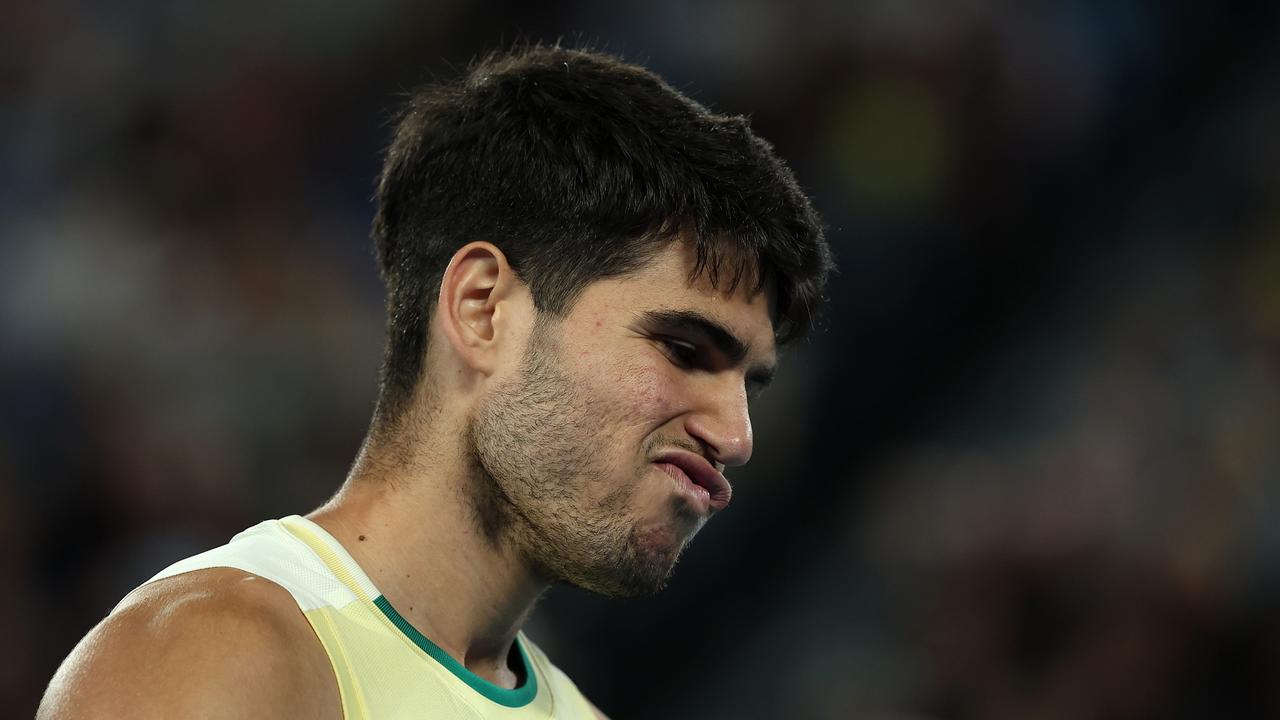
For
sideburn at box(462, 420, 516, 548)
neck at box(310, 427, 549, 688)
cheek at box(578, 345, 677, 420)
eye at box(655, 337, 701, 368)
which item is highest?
eye at box(655, 337, 701, 368)

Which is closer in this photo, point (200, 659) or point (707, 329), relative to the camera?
point (200, 659)

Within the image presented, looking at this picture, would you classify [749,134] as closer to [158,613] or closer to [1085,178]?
[158,613]

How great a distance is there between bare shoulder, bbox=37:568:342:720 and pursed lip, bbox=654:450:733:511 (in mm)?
676

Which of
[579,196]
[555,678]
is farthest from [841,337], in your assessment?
[579,196]

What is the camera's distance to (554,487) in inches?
86.0

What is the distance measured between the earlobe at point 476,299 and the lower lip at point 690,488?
1.19ft

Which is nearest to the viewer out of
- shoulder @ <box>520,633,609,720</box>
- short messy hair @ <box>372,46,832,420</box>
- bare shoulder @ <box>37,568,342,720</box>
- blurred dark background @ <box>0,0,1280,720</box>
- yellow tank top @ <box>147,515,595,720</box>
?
bare shoulder @ <box>37,568,342,720</box>

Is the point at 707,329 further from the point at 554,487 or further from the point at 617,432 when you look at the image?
the point at 554,487

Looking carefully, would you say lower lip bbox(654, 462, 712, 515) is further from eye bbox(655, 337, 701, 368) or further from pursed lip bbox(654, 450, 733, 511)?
eye bbox(655, 337, 701, 368)

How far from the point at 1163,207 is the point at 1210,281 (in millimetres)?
415

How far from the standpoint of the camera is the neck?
7.13ft

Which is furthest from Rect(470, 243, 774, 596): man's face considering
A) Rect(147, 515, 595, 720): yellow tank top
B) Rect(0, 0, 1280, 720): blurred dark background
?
Rect(0, 0, 1280, 720): blurred dark background

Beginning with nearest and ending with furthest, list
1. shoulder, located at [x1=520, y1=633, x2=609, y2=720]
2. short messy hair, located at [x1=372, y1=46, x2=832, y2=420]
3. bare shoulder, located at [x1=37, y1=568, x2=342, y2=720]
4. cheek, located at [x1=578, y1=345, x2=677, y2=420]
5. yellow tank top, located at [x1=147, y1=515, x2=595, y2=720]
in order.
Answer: bare shoulder, located at [x1=37, y1=568, x2=342, y2=720], yellow tank top, located at [x1=147, y1=515, x2=595, y2=720], cheek, located at [x1=578, y1=345, x2=677, y2=420], short messy hair, located at [x1=372, y1=46, x2=832, y2=420], shoulder, located at [x1=520, y1=633, x2=609, y2=720]

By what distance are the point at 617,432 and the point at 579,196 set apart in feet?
1.50
